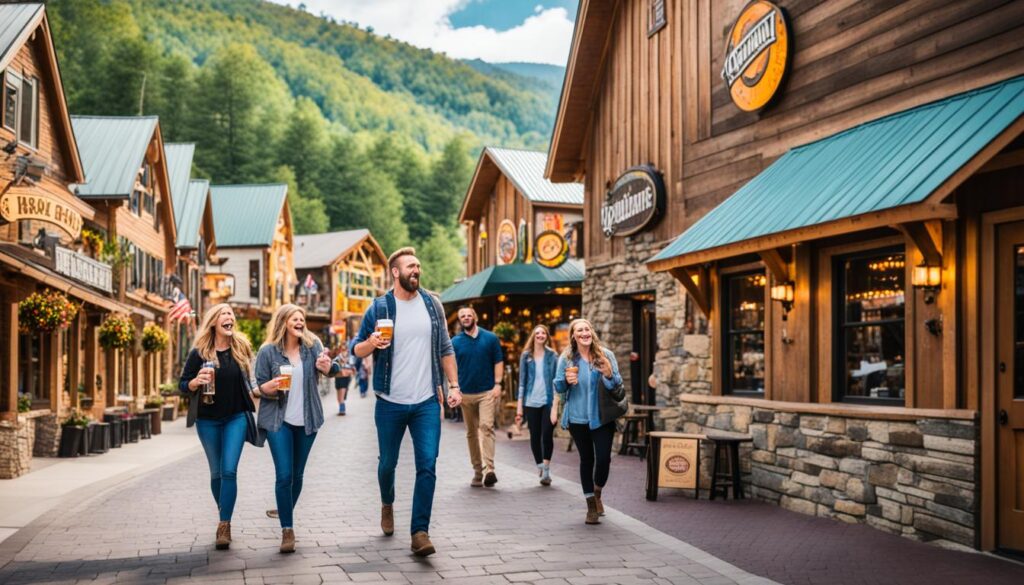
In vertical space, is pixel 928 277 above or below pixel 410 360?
above

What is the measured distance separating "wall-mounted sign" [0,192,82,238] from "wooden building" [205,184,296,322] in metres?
31.6

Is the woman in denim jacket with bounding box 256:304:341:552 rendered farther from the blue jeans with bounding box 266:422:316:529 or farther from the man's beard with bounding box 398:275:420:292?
the man's beard with bounding box 398:275:420:292

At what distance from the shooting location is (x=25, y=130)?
19.3m

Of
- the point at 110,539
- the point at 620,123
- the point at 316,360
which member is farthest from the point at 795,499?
the point at 620,123

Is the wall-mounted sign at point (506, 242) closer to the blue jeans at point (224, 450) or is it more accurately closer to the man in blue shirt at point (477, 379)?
the man in blue shirt at point (477, 379)

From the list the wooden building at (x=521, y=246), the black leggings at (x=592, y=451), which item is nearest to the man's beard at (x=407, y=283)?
the black leggings at (x=592, y=451)

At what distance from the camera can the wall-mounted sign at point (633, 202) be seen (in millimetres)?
15594

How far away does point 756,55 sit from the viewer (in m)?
12.6

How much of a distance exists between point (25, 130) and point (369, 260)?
5405cm

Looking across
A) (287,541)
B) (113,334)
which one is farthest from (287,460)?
(113,334)

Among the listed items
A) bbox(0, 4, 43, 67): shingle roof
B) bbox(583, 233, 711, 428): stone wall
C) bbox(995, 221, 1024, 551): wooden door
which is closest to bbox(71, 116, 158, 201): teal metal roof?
bbox(0, 4, 43, 67): shingle roof

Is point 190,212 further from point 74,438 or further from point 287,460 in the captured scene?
point 287,460

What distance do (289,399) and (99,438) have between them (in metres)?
11.3

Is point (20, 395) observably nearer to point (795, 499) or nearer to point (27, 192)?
point (27, 192)
